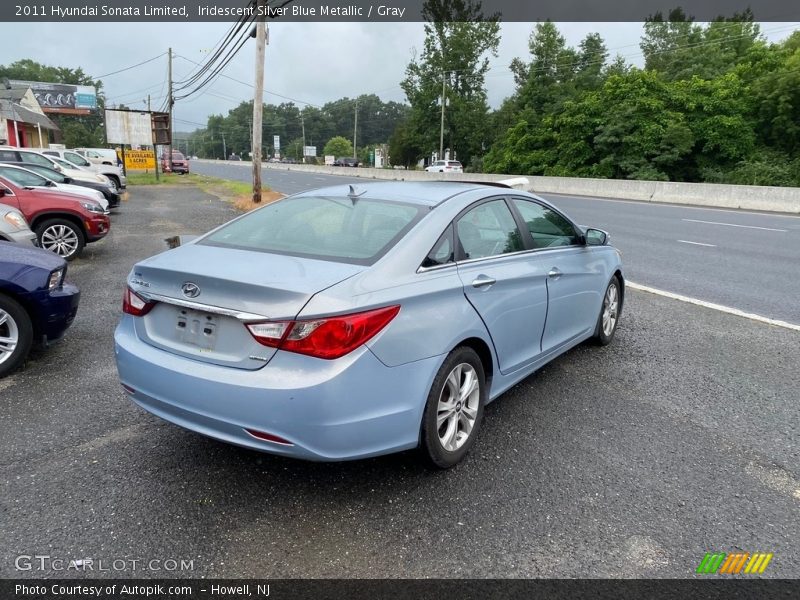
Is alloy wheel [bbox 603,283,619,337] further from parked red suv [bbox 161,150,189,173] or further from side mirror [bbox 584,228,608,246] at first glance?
parked red suv [bbox 161,150,189,173]

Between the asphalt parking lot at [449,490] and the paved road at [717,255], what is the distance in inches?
133

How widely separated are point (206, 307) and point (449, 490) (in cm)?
158

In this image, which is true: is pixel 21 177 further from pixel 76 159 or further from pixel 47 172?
pixel 76 159

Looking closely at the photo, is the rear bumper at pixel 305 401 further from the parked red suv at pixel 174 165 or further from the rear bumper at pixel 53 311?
the parked red suv at pixel 174 165

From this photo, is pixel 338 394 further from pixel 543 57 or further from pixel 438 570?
pixel 543 57

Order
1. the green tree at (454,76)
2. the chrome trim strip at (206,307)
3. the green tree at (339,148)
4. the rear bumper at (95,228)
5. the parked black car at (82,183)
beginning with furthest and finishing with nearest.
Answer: the green tree at (339,148) < the green tree at (454,76) < the parked black car at (82,183) < the rear bumper at (95,228) < the chrome trim strip at (206,307)

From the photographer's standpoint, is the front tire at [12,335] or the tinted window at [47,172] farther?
the tinted window at [47,172]

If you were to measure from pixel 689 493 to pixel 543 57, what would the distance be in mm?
57084

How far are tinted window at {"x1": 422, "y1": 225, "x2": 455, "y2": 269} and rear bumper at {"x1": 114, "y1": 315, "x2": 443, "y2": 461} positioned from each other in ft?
1.82

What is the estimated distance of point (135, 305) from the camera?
3162mm

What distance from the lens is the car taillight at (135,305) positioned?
10.1 ft

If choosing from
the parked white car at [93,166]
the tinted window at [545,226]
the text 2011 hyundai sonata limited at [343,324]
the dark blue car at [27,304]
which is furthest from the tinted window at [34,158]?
the tinted window at [545,226]

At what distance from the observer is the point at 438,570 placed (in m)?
2.48

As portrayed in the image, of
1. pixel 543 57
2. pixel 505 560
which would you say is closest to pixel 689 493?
pixel 505 560
